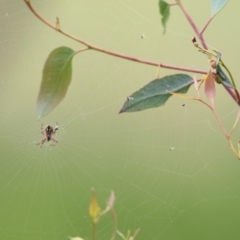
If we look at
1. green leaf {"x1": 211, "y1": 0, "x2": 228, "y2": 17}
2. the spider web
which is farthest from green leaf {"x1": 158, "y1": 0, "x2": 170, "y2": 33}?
the spider web

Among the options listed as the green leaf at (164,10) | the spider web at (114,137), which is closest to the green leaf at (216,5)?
the green leaf at (164,10)

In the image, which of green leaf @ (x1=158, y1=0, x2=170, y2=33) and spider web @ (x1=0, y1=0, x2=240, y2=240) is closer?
green leaf @ (x1=158, y1=0, x2=170, y2=33)

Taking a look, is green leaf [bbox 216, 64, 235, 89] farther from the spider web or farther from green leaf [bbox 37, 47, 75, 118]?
the spider web

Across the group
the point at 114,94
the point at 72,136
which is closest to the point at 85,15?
the point at 114,94

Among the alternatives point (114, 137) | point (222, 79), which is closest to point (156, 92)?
point (222, 79)

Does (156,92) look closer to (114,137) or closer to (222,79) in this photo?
(222,79)

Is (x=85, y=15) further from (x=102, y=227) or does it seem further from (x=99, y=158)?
(x=102, y=227)

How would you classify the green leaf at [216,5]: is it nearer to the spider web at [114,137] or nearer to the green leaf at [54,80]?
the green leaf at [54,80]
